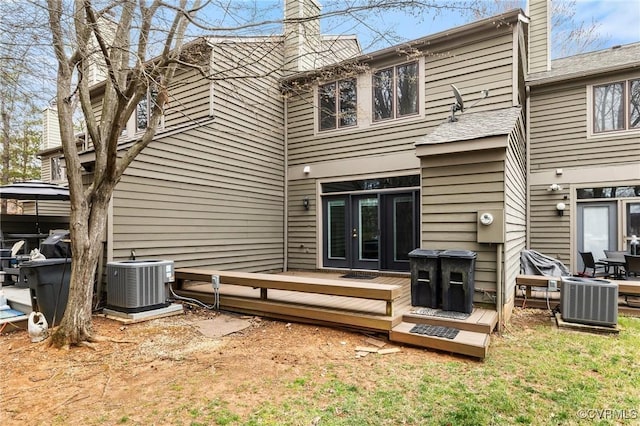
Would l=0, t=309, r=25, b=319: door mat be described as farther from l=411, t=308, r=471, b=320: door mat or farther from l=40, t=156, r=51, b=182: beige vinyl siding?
l=40, t=156, r=51, b=182: beige vinyl siding

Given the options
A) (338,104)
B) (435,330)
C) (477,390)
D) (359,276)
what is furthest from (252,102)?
(477,390)

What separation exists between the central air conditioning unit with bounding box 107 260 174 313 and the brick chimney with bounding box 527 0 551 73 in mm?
10230

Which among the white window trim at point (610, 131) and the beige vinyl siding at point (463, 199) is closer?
the beige vinyl siding at point (463, 199)

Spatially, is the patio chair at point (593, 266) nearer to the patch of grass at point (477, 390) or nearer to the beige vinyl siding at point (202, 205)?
the patch of grass at point (477, 390)

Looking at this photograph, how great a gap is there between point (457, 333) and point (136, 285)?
14.1 feet

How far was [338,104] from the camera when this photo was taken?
8422 mm

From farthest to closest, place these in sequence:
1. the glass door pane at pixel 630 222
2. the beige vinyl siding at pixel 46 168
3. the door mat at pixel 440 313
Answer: the beige vinyl siding at pixel 46 168 → the glass door pane at pixel 630 222 → the door mat at pixel 440 313

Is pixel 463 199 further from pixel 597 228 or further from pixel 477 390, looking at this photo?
pixel 597 228

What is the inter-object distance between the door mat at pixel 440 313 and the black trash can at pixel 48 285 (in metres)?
4.74

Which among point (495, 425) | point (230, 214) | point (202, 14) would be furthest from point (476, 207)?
point (230, 214)

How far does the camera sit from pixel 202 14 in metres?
4.40

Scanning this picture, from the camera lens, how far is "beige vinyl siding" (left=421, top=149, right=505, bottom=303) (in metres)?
4.64

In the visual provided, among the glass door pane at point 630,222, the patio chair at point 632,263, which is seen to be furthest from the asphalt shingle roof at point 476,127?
the glass door pane at point 630,222

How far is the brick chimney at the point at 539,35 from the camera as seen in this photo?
909 centimetres
